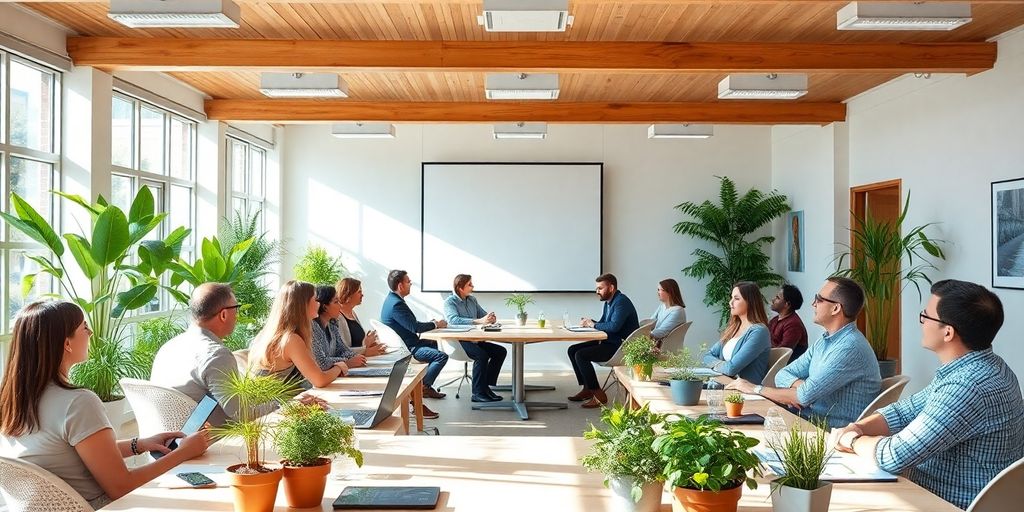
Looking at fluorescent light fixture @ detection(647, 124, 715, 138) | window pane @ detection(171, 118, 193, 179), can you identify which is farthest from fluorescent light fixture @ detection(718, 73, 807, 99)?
window pane @ detection(171, 118, 193, 179)

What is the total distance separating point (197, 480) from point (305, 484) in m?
0.47

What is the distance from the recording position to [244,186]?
10562mm

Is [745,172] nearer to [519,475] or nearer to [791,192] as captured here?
[791,192]

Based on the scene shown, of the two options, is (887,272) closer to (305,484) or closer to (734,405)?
(734,405)

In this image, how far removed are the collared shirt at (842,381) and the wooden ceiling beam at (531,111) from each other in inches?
218

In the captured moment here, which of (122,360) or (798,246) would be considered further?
(798,246)

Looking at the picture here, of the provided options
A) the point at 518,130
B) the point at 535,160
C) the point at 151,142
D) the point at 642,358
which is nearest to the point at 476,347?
the point at 518,130


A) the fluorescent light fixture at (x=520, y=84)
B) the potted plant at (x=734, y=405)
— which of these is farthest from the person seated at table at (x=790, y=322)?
the potted plant at (x=734, y=405)

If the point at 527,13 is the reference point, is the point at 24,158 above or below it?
below

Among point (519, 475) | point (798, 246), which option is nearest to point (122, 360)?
point (519, 475)

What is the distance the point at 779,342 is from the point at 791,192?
4577 mm

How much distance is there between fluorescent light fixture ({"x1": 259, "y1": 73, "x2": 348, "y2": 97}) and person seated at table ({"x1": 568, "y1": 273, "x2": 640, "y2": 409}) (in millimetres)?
3431

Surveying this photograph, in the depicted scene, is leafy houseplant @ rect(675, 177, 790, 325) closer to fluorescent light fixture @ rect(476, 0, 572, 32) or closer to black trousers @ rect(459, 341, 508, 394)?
black trousers @ rect(459, 341, 508, 394)

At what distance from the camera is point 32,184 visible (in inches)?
242
